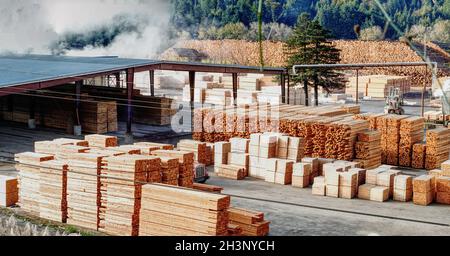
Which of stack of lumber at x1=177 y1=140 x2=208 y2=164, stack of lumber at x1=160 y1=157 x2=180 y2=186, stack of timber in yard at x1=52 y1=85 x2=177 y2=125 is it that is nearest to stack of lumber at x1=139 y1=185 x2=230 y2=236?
stack of lumber at x1=160 y1=157 x2=180 y2=186

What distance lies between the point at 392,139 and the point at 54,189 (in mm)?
16041

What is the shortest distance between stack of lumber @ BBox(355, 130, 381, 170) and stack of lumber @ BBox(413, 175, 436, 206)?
15.9ft

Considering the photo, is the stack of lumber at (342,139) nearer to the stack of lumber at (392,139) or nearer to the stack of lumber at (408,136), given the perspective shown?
the stack of lumber at (392,139)

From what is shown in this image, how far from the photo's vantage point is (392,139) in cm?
2755

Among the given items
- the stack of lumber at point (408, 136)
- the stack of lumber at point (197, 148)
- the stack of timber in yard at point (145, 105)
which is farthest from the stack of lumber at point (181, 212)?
the stack of timber in yard at point (145, 105)

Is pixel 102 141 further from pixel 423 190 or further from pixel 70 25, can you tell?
pixel 70 25

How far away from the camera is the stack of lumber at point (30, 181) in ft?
60.4

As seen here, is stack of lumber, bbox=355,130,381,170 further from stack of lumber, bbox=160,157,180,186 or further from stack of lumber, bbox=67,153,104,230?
stack of lumber, bbox=67,153,104,230

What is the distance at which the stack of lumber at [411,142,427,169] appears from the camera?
26859 millimetres

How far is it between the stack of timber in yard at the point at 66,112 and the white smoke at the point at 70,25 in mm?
26972

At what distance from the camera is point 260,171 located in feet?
80.2

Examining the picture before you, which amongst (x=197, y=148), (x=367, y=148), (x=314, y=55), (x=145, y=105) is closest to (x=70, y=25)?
(x=314, y=55)

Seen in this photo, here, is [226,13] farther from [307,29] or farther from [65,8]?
[307,29]
